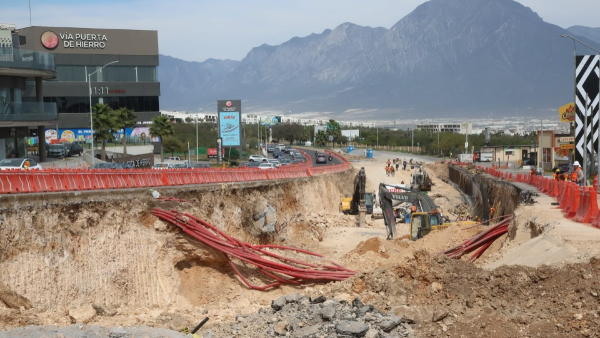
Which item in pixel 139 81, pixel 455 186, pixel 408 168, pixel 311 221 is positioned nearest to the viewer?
pixel 311 221

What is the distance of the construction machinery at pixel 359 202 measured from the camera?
48031 mm

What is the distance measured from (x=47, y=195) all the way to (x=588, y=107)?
26.8 m

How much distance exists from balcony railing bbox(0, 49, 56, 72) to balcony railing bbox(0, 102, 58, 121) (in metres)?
2.44

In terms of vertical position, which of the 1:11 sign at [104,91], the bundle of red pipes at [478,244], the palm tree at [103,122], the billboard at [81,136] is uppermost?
the 1:11 sign at [104,91]

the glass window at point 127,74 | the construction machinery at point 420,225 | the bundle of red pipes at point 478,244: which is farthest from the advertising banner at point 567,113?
the glass window at point 127,74

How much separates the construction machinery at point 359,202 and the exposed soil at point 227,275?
14727 mm

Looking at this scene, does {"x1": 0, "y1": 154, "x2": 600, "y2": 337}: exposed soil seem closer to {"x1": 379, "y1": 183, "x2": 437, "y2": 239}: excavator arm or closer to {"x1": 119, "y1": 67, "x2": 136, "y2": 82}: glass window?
{"x1": 379, "y1": 183, "x2": 437, "y2": 239}: excavator arm

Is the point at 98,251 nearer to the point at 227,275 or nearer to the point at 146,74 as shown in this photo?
the point at 227,275

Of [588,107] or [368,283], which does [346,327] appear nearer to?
[368,283]

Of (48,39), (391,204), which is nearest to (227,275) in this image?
(391,204)

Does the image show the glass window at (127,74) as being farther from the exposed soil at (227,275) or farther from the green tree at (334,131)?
the green tree at (334,131)

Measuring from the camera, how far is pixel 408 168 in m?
107

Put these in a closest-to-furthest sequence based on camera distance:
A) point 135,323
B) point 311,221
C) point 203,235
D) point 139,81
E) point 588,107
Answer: point 135,323 < point 203,235 < point 588,107 < point 311,221 < point 139,81

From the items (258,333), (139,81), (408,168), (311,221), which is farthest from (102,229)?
(408,168)
